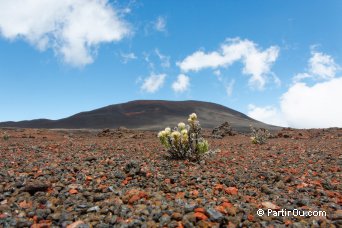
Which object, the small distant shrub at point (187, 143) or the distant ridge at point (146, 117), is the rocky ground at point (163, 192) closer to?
the small distant shrub at point (187, 143)

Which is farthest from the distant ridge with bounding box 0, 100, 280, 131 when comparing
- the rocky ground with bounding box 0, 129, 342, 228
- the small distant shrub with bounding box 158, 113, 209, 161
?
the rocky ground with bounding box 0, 129, 342, 228

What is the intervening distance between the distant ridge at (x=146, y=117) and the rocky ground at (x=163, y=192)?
3414cm

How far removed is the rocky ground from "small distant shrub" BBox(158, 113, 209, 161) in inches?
22.1

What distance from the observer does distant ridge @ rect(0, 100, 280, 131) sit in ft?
150

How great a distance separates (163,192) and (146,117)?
151 ft


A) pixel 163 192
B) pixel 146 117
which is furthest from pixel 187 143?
pixel 146 117

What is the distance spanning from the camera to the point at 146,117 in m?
51.1

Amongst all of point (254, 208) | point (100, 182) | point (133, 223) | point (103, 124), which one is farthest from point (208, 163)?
point (103, 124)

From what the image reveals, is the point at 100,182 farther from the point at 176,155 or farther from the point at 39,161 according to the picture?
the point at 176,155

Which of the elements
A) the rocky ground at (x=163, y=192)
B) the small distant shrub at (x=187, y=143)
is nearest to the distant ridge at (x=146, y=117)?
the small distant shrub at (x=187, y=143)

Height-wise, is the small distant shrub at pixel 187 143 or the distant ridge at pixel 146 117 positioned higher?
the distant ridge at pixel 146 117

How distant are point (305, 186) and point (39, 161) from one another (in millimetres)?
4848

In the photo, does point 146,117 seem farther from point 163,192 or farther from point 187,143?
point 163,192

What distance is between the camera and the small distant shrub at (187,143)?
8.58 metres
